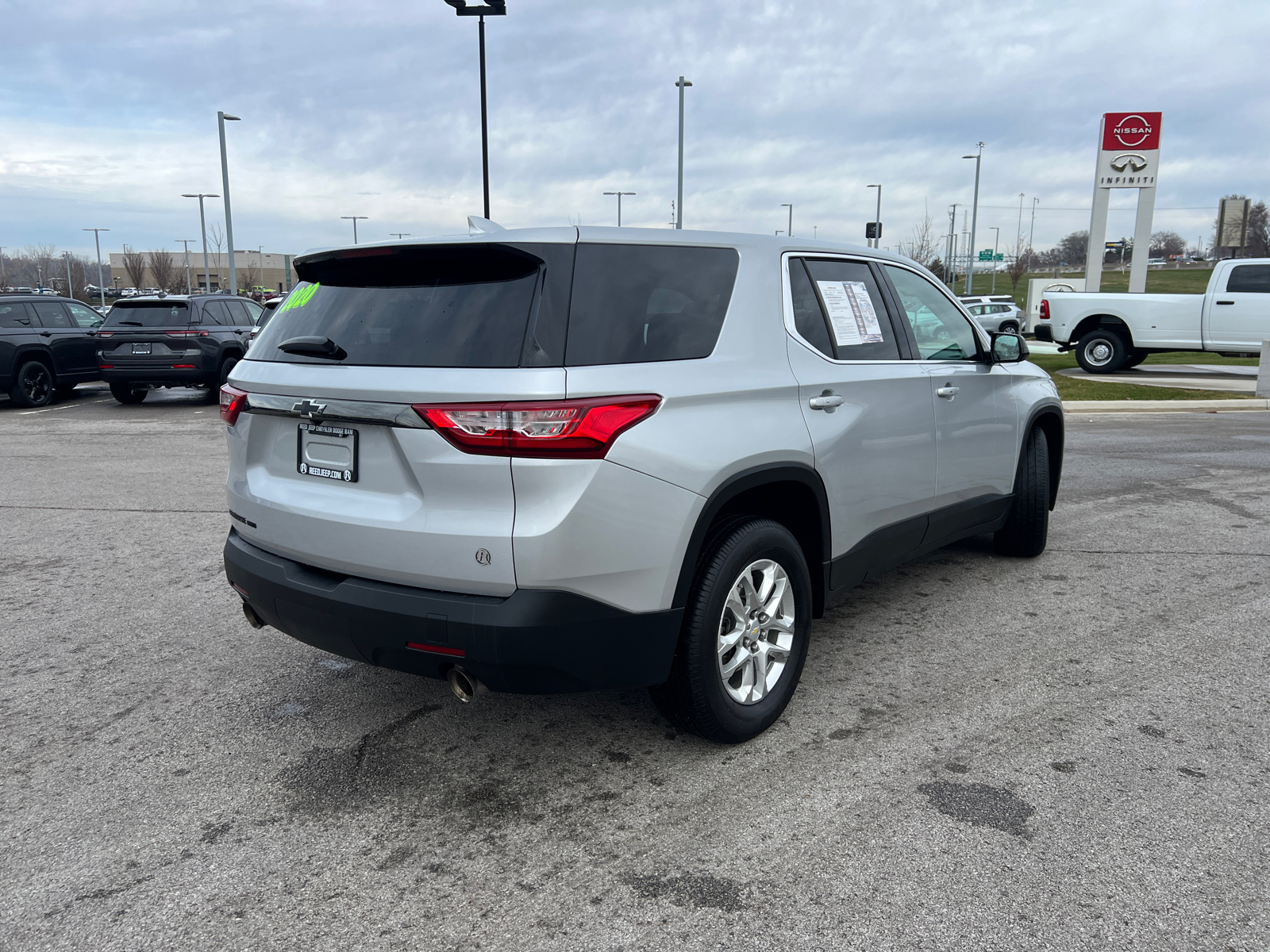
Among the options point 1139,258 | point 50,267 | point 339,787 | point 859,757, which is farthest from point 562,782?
point 50,267

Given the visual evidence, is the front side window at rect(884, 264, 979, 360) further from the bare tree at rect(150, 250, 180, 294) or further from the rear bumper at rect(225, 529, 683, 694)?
the bare tree at rect(150, 250, 180, 294)

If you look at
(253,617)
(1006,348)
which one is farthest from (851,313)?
(253,617)

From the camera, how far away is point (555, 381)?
8.80ft

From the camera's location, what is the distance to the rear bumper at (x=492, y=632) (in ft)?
8.98

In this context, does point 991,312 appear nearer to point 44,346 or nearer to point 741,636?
point 44,346

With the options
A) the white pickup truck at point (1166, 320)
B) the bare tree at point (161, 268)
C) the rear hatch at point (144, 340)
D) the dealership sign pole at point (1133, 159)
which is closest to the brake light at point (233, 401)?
the rear hatch at point (144, 340)

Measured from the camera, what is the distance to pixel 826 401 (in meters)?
3.62

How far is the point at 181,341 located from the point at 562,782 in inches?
523

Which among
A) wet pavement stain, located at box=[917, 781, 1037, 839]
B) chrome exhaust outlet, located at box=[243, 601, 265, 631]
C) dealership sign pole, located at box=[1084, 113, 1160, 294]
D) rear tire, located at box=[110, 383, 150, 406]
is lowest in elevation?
rear tire, located at box=[110, 383, 150, 406]

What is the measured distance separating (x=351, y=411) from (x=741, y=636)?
4.88 ft

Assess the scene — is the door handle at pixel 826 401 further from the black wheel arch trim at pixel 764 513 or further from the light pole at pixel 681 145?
the light pole at pixel 681 145

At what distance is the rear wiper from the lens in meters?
3.09

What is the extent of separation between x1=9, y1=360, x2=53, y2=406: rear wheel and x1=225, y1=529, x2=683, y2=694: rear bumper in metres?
14.1

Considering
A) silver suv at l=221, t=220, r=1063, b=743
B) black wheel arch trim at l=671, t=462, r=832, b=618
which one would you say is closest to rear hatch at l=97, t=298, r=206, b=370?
silver suv at l=221, t=220, r=1063, b=743
